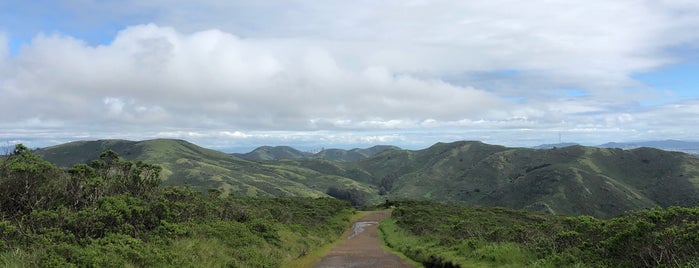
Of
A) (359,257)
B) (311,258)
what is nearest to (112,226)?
(311,258)

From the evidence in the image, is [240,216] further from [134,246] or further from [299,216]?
[134,246]

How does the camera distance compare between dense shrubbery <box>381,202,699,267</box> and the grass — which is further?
the grass

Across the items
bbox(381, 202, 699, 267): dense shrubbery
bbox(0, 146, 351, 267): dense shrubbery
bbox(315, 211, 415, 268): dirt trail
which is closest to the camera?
bbox(381, 202, 699, 267): dense shrubbery

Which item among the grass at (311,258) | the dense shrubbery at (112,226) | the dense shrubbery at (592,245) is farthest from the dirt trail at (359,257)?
the dense shrubbery at (112,226)

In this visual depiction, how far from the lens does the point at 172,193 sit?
103ft

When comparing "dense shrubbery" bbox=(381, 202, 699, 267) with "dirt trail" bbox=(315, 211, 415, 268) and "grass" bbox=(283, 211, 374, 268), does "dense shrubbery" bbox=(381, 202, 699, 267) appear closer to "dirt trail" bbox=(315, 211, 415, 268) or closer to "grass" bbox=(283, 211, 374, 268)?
"dirt trail" bbox=(315, 211, 415, 268)

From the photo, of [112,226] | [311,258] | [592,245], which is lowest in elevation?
[311,258]

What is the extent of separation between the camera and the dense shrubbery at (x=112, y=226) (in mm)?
15797

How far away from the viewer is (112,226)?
20297 millimetres

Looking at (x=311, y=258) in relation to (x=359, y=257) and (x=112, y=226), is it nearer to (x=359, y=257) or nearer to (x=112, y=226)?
(x=359, y=257)

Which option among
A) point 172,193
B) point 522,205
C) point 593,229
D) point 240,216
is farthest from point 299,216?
point 522,205

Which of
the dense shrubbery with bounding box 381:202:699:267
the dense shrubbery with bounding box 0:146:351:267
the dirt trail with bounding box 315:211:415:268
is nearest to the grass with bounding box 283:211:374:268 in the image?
the dirt trail with bounding box 315:211:415:268

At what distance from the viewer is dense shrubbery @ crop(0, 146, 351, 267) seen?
51.8 feet

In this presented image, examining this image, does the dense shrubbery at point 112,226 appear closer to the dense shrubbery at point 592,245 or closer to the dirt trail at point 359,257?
the dirt trail at point 359,257
